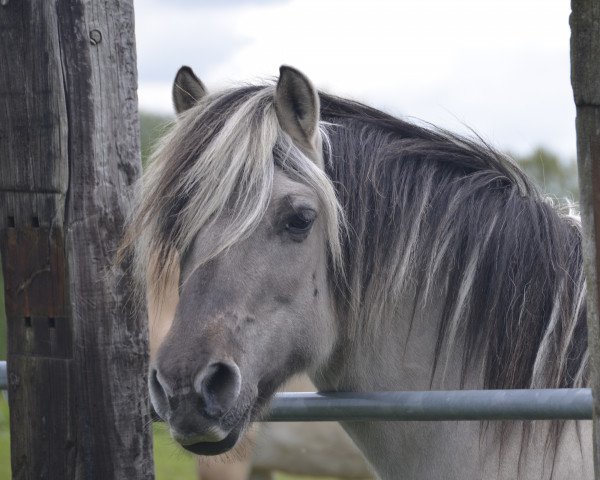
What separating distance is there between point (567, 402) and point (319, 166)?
0.98m

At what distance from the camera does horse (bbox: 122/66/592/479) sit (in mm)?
2148

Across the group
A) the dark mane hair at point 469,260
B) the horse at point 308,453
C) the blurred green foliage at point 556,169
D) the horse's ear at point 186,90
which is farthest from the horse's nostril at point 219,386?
the blurred green foliage at point 556,169

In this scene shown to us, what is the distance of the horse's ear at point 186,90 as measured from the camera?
2.57 m

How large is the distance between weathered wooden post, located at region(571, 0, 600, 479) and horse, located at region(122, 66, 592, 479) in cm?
90

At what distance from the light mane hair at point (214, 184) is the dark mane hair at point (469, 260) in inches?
4.8

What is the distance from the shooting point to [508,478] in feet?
7.30

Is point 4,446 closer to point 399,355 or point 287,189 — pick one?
point 399,355

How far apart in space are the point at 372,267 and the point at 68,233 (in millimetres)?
835

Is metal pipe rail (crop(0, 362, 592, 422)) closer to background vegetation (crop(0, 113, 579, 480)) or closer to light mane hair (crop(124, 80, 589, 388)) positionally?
light mane hair (crop(124, 80, 589, 388))

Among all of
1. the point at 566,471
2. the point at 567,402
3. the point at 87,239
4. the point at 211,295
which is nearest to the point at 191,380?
the point at 211,295

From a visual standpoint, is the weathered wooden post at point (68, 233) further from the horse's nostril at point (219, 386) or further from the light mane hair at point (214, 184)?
the horse's nostril at point (219, 386)

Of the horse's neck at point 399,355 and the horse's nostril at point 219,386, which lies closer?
the horse's nostril at point 219,386

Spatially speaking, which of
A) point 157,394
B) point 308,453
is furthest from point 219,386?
point 308,453

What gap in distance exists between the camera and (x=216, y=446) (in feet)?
6.58
